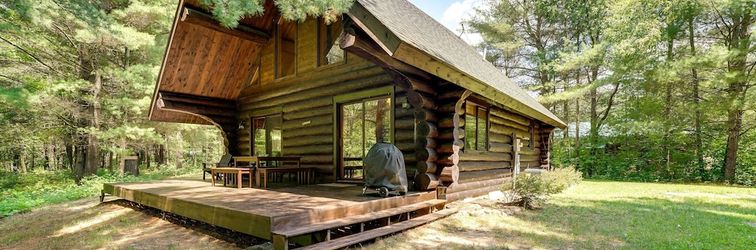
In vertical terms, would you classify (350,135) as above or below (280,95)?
below

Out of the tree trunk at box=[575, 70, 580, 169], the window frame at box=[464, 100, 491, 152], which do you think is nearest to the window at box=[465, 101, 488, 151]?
the window frame at box=[464, 100, 491, 152]

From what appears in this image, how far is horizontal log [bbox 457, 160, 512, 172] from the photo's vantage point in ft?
22.6

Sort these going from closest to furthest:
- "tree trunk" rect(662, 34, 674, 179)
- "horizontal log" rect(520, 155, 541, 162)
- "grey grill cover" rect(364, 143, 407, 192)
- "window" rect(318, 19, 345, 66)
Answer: "grey grill cover" rect(364, 143, 407, 192) → "window" rect(318, 19, 345, 66) → "horizontal log" rect(520, 155, 541, 162) → "tree trunk" rect(662, 34, 674, 179)

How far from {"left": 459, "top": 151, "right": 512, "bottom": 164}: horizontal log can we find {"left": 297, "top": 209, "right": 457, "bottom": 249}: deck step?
4.79 feet

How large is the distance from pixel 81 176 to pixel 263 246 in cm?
1280

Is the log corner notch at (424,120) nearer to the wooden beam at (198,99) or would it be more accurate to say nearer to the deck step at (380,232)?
the deck step at (380,232)

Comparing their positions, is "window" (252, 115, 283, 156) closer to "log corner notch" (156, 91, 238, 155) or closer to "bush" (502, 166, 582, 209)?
"log corner notch" (156, 91, 238, 155)

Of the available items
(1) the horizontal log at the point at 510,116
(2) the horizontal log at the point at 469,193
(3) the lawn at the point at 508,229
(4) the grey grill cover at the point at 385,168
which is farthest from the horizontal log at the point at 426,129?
(1) the horizontal log at the point at 510,116

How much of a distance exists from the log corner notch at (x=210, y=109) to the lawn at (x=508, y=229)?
2572 millimetres

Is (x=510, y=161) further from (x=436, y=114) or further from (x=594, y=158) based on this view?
(x=594, y=158)

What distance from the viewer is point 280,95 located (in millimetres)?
8695

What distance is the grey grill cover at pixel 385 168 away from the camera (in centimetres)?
514

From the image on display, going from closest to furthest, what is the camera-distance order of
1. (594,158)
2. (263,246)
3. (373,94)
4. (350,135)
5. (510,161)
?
(263,246) → (373,94) → (350,135) → (510,161) → (594,158)

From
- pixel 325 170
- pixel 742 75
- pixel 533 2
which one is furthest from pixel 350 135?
pixel 533 2
